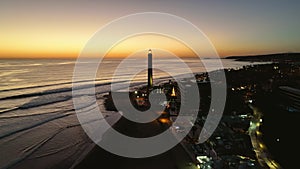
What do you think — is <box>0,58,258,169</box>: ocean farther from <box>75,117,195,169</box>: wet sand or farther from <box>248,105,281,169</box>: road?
<box>248,105,281,169</box>: road

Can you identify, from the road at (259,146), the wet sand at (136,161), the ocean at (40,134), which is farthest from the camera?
the ocean at (40,134)

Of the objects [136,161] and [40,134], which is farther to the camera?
[40,134]

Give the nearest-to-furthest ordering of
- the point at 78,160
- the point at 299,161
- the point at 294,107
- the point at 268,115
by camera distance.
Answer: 1. the point at 299,161
2. the point at 78,160
3. the point at 268,115
4. the point at 294,107

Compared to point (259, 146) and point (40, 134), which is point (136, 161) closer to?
point (259, 146)

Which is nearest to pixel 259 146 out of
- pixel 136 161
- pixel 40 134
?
pixel 136 161

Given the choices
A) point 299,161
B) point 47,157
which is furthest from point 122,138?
point 299,161

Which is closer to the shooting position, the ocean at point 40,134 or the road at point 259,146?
the road at point 259,146

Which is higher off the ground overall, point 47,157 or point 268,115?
point 268,115

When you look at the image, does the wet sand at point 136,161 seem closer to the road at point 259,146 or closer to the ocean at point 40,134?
the ocean at point 40,134

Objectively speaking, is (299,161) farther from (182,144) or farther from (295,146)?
(182,144)

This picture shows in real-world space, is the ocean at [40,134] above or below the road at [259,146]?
below

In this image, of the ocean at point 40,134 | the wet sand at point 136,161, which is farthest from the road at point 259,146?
the ocean at point 40,134
